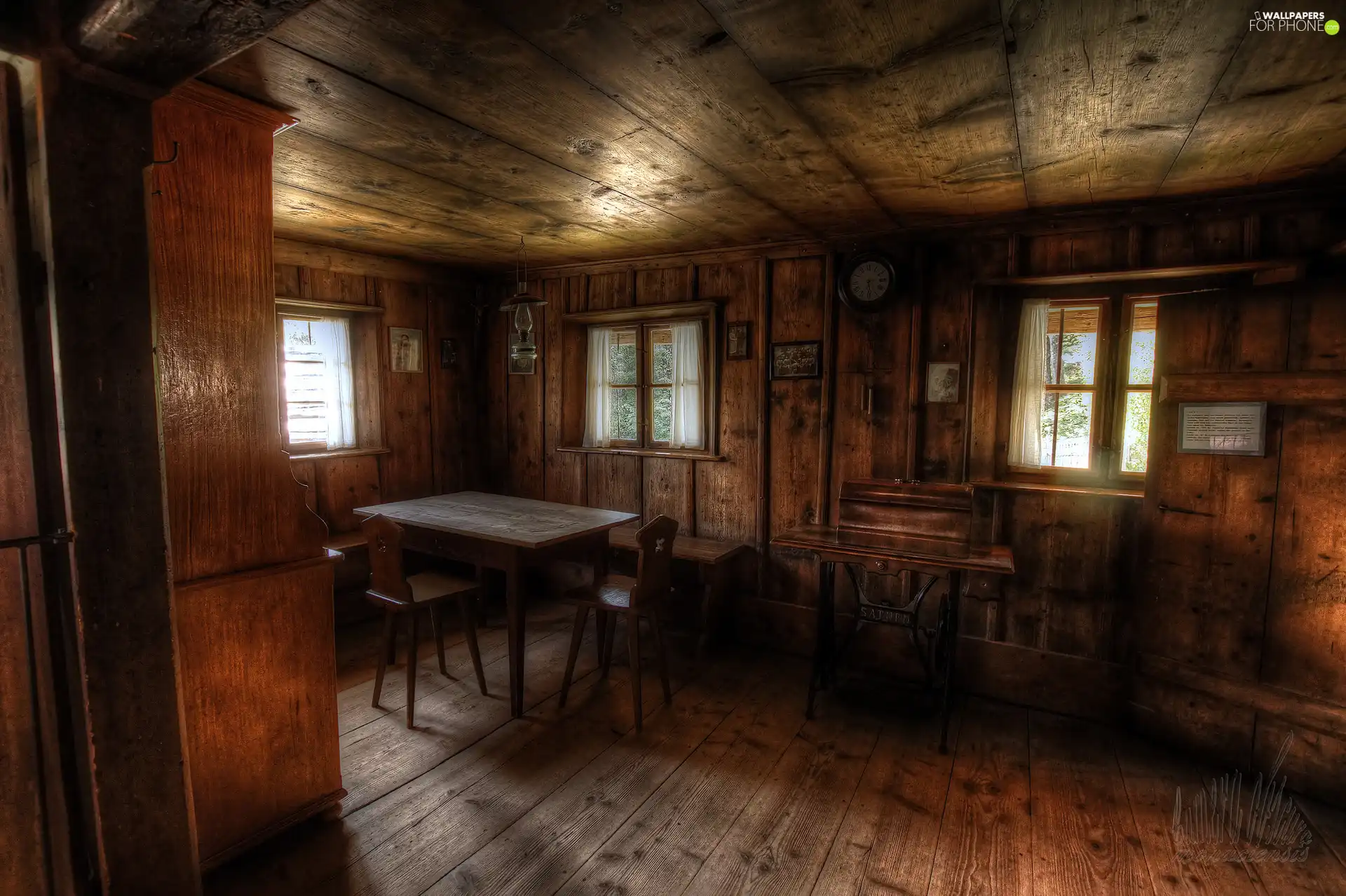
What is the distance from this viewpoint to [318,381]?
188 inches

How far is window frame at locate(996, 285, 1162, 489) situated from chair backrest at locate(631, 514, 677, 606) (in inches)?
80.5

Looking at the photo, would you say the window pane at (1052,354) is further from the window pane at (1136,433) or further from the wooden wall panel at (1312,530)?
the wooden wall panel at (1312,530)

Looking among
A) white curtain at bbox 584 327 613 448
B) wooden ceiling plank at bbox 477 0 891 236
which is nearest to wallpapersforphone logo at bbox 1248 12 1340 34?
wooden ceiling plank at bbox 477 0 891 236

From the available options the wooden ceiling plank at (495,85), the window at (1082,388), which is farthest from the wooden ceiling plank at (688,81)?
the window at (1082,388)

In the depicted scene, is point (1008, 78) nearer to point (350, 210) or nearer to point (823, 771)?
point (823, 771)

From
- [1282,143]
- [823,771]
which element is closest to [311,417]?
[823,771]

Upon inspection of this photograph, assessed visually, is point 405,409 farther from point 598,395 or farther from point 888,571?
point 888,571

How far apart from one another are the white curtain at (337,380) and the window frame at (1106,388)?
15.6 feet

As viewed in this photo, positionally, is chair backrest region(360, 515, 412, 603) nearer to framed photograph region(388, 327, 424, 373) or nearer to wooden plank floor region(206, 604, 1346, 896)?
wooden plank floor region(206, 604, 1346, 896)

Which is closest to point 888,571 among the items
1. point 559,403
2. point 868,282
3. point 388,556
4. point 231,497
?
point 868,282

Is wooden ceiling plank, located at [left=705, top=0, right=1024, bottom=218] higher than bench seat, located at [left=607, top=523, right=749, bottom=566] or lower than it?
higher

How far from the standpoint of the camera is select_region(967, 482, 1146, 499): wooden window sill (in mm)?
3352

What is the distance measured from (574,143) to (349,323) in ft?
10.8

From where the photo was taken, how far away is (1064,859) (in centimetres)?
238
